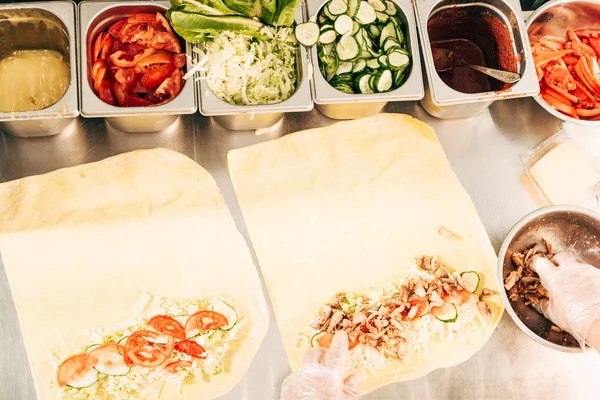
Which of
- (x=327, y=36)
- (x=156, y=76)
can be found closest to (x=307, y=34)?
(x=327, y=36)

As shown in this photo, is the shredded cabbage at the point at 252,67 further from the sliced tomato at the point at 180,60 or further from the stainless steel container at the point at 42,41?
the stainless steel container at the point at 42,41

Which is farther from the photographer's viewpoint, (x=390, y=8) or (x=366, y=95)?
(x=390, y=8)

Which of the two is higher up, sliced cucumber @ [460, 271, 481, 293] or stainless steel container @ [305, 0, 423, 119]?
stainless steel container @ [305, 0, 423, 119]

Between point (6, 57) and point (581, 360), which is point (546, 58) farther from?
point (6, 57)

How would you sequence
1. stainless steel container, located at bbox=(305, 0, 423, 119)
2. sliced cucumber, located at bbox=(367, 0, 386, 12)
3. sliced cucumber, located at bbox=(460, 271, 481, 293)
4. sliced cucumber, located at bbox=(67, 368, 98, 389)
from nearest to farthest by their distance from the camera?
1. sliced cucumber, located at bbox=(67, 368, 98, 389)
2. stainless steel container, located at bbox=(305, 0, 423, 119)
3. sliced cucumber, located at bbox=(460, 271, 481, 293)
4. sliced cucumber, located at bbox=(367, 0, 386, 12)

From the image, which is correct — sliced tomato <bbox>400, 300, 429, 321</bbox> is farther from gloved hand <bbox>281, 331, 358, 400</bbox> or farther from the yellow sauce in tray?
the yellow sauce in tray

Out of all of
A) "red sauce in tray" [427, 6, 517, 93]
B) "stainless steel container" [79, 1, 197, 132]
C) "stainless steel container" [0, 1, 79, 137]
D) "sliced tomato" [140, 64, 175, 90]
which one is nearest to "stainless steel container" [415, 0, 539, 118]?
"red sauce in tray" [427, 6, 517, 93]

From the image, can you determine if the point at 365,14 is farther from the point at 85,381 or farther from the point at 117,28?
the point at 85,381
